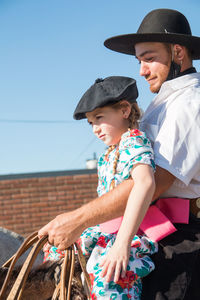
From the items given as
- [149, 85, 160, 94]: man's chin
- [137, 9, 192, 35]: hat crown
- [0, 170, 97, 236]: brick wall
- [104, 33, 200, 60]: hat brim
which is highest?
[137, 9, 192, 35]: hat crown

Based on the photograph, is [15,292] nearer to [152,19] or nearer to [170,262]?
[170,262]

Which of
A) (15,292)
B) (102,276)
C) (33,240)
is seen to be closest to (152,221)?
(102,276)

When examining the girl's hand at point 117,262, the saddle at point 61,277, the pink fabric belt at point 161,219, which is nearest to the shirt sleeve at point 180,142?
the pink fabric belt at point 161,219

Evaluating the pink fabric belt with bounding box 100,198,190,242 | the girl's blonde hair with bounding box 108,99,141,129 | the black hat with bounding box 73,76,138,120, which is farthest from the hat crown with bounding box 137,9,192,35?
the pink fabric belt with bounding box 100,198,190,242

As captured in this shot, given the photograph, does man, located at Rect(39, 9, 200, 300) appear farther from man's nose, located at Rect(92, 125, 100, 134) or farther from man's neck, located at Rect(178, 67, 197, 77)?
man's nose, located at Rect(92, 125, 100, 134)

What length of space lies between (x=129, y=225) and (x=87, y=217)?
0.20 metres

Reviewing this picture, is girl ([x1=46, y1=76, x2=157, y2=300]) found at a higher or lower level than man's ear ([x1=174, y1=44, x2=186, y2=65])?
lower

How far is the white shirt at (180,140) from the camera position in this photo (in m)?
2.20

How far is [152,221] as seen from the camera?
2.18 m

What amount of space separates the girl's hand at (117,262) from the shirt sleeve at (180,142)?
470 mm

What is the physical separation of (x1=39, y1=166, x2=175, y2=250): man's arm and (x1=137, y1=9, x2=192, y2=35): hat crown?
1.07 metres

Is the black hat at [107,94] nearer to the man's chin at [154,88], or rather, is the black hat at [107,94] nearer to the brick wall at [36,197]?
the man's chin at [154,88]

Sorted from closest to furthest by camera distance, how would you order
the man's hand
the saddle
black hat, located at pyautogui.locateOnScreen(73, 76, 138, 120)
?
the saddle
the man's hand
black hat, located at pyautogui.locateOnScreen(73, 76, 138, 120)

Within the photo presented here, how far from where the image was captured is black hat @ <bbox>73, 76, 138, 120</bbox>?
7.68ft
